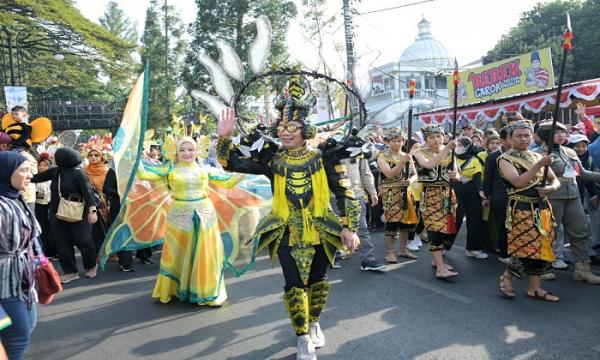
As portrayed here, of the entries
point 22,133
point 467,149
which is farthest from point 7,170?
point 467,149

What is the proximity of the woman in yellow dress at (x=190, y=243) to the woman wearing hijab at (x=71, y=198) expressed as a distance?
1.44 m

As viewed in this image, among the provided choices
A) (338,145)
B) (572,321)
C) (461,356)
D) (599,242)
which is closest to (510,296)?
(572,321)

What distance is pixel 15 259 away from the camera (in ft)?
8.86

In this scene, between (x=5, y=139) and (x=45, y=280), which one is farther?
(x=5, y=139)

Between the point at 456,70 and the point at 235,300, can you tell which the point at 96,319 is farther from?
the point at 456,70

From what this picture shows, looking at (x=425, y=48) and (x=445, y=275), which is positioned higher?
(x=425, y=48)

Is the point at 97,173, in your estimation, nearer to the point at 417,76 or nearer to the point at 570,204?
the point at 570,204

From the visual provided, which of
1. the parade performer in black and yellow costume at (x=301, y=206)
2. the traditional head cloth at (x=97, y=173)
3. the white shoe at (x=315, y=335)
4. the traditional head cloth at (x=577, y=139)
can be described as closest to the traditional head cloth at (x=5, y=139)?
the traditional head cloth at (x=97, y=173)

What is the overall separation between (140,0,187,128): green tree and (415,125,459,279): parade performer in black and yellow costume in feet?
84.7

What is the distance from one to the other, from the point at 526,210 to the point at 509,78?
15177 millimetres

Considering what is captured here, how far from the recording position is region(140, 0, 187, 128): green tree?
29.5 m

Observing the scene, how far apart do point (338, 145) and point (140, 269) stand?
422 centimetres

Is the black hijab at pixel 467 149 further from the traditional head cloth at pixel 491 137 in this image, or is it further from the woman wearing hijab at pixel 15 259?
the woman wearing hijab at pixel 15 259

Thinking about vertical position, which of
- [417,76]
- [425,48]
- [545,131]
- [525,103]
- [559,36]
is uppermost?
[425,48]
